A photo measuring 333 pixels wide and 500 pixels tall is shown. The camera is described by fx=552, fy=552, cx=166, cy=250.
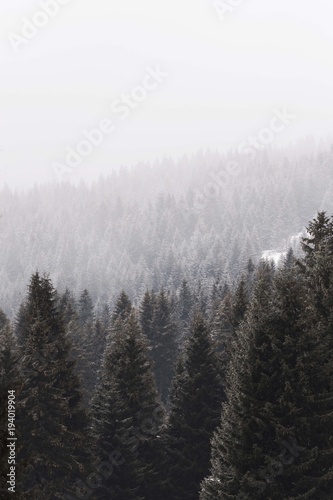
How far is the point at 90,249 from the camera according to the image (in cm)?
18662

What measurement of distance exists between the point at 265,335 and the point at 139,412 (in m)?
10.5

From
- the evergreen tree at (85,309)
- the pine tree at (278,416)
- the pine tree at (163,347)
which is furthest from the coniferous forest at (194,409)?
the evergreen tree at (85,309)

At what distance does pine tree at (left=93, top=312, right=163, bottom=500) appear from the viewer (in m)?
26.3

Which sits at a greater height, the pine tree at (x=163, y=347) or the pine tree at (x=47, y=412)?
the pine tree at (x=163, y=347)

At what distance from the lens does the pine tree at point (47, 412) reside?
2262 cm

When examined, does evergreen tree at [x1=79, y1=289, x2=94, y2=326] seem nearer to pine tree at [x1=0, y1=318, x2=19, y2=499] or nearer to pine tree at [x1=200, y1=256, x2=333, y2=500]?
pine tree at [x1=0, y1=318, x2=19, y2=499]

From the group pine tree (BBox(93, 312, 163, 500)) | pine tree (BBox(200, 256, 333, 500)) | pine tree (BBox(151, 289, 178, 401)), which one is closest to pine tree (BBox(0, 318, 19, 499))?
pine tree (BBox(93, 312, 163, 500))

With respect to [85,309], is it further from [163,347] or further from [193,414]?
[193,414]

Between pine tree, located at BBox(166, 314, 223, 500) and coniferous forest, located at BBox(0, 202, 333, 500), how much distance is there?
57 mm

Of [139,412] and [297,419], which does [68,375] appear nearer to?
[139,412]

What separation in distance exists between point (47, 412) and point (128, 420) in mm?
5307

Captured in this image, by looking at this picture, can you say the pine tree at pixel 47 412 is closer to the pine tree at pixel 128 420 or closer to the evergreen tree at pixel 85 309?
the pine tree at pixel 128 420

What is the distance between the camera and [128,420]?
26.9 meters

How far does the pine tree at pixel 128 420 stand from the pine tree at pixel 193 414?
1.09 m
